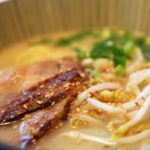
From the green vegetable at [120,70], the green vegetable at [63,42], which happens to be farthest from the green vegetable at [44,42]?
the green vegetable at [120,70]

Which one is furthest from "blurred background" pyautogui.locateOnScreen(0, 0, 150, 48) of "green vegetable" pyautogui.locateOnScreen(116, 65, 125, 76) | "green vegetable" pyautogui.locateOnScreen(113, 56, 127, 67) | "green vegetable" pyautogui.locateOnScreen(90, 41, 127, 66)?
"green vegetable" pyautogui.locateOnScreen(116, 65, 125, 76)

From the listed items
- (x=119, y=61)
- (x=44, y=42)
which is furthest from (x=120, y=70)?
(x=44, y=42)

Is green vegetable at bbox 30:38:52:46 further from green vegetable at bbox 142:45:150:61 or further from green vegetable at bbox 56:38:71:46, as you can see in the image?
green vegetable at bbox 142:45:150:61

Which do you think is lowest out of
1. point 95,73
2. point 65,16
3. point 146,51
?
point 146,51

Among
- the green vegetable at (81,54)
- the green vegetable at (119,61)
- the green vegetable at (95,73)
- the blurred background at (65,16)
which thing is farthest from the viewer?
the blurred background at (65,16)

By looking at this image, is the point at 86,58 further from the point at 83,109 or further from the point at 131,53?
the point at 83,109

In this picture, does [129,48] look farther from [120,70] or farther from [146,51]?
[120,70]

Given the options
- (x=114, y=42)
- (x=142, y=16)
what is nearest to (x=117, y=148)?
(x=114, y=42)

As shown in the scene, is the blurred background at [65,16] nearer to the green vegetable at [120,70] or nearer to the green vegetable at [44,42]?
the green vegetable at [44,42]

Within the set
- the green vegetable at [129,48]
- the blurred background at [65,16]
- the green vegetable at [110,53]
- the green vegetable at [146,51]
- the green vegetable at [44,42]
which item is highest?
the blurred background at [65,16]
